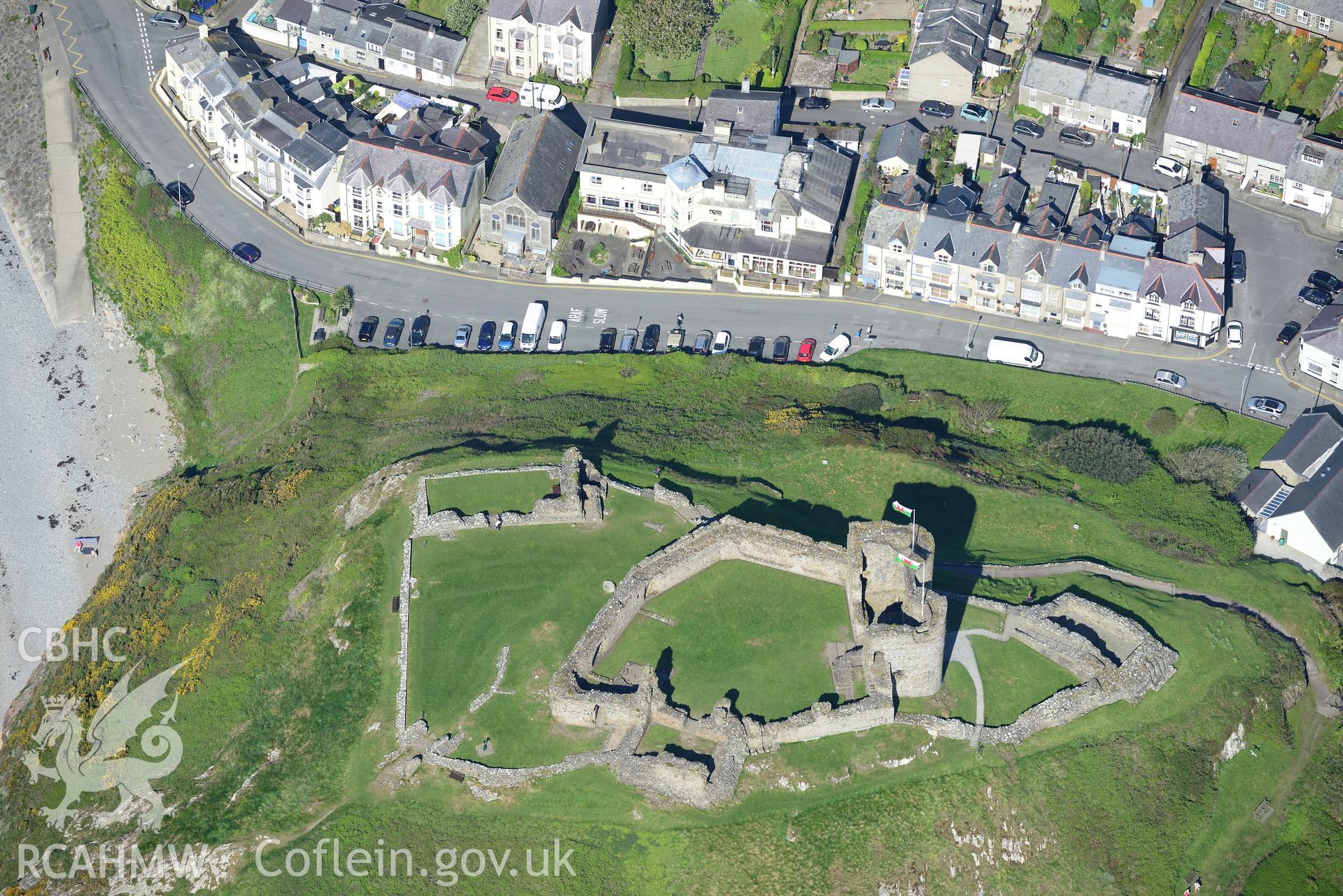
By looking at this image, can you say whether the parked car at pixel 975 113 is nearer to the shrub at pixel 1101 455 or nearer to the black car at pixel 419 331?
the shrub at pixel 1101 455

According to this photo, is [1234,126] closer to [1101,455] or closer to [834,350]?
[1101,455]

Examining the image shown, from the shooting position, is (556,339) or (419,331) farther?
(419,331)

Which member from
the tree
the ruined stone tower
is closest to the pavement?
the tree

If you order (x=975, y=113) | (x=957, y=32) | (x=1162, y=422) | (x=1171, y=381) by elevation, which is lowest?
(x=1162, y=422)

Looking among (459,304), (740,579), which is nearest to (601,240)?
(459,304)

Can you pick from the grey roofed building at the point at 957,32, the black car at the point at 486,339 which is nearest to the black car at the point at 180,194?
the black car at the point at 486,339

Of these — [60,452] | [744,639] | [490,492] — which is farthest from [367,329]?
[744,639]

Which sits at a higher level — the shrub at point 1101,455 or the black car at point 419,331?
the shrub at point 1101,455
